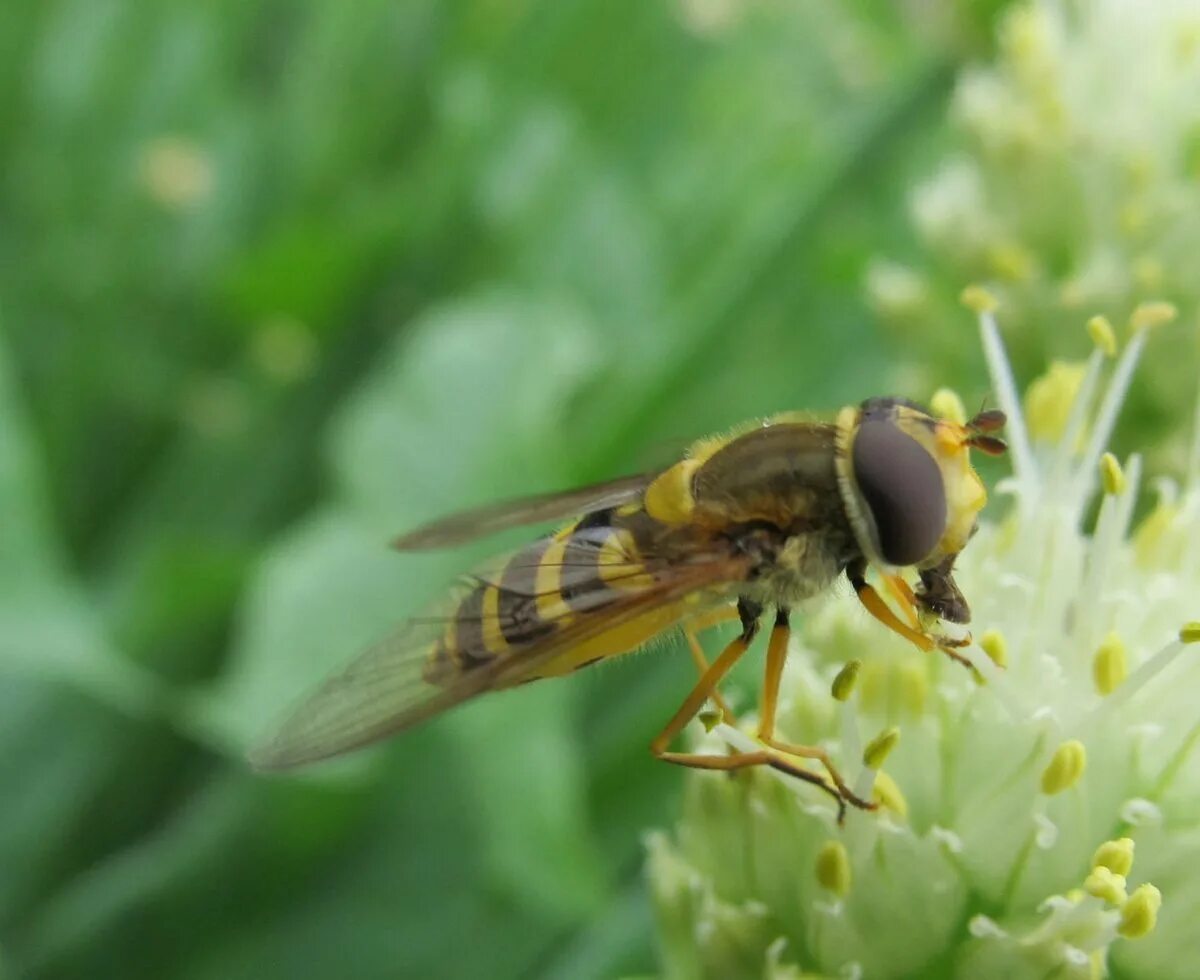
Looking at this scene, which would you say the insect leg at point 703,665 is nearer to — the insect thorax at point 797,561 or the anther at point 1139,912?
the insect thorax at point 797,561

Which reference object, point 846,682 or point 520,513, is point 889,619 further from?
point 520,513

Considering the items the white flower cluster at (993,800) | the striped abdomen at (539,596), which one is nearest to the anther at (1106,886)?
the white flower cluster at (993,800)

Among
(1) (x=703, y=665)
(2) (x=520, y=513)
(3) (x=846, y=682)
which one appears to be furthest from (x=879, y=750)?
(2) (x=520, y=513)

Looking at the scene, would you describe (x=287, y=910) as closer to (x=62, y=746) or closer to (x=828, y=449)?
(x=62, y=746)

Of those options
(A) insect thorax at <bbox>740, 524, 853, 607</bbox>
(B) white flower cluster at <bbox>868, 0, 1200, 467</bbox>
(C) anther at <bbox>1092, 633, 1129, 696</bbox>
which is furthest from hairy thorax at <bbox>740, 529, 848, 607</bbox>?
(B) white flower cluster at <bbox>868, 0, 1200, 467</bbox>

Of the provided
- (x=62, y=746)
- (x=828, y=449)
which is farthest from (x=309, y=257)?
(x=828, y=449)
